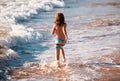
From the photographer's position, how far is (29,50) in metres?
10.3

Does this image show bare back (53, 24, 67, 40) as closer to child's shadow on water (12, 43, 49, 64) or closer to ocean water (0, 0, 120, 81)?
ocean water (0, 0, 120, 81)

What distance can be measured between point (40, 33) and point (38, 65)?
182 inches

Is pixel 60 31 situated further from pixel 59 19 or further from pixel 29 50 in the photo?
pixel 29 50

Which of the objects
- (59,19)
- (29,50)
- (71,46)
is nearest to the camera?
(59,19)

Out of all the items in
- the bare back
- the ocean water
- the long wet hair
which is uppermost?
the long wet hair

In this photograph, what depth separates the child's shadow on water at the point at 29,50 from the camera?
367 inches

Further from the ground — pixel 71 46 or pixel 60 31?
pixel 60 31

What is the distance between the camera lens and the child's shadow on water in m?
9.33

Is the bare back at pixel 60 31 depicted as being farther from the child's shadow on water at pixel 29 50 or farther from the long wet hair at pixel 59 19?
the child's shadow on water at pixel 29 50

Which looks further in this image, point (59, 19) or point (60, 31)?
point (60, 31)

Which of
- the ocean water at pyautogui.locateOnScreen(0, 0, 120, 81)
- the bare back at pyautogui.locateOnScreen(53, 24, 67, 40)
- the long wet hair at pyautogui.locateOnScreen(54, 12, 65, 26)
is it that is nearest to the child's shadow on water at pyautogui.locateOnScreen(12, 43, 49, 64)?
the ocean water at pyautogui.locateOnScreen(0, 0, 120, 81)

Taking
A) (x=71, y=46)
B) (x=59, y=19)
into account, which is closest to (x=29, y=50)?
(x=71, y=46)

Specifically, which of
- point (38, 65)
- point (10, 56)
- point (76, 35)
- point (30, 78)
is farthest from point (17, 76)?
point (76, 35)

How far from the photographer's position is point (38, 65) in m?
8.52
